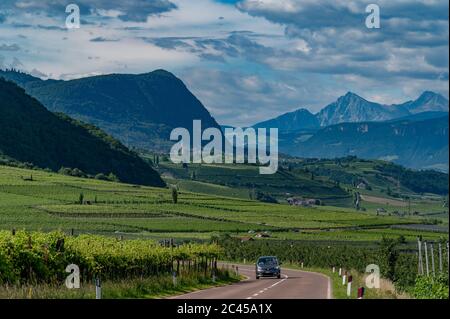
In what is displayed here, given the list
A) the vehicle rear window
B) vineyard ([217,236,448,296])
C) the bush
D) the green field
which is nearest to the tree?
vineyard ([217,236,448,296])

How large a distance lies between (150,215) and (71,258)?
10716cm

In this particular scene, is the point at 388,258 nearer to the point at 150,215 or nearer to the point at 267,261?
the point at 267,261

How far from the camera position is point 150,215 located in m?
146

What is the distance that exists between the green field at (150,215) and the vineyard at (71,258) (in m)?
62.1

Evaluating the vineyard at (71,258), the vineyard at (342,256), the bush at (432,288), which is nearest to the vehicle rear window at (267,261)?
the vineyard at (71,258)

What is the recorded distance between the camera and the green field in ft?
411

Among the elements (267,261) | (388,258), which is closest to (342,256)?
(388,258)

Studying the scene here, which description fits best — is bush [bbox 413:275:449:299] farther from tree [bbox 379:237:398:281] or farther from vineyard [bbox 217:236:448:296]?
tree [bbox 379:237:398:281]

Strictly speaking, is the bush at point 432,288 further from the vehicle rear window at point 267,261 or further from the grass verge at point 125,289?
the vehicle rear window at point 267,261

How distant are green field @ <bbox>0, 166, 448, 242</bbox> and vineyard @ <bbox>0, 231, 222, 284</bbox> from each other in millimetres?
62149
